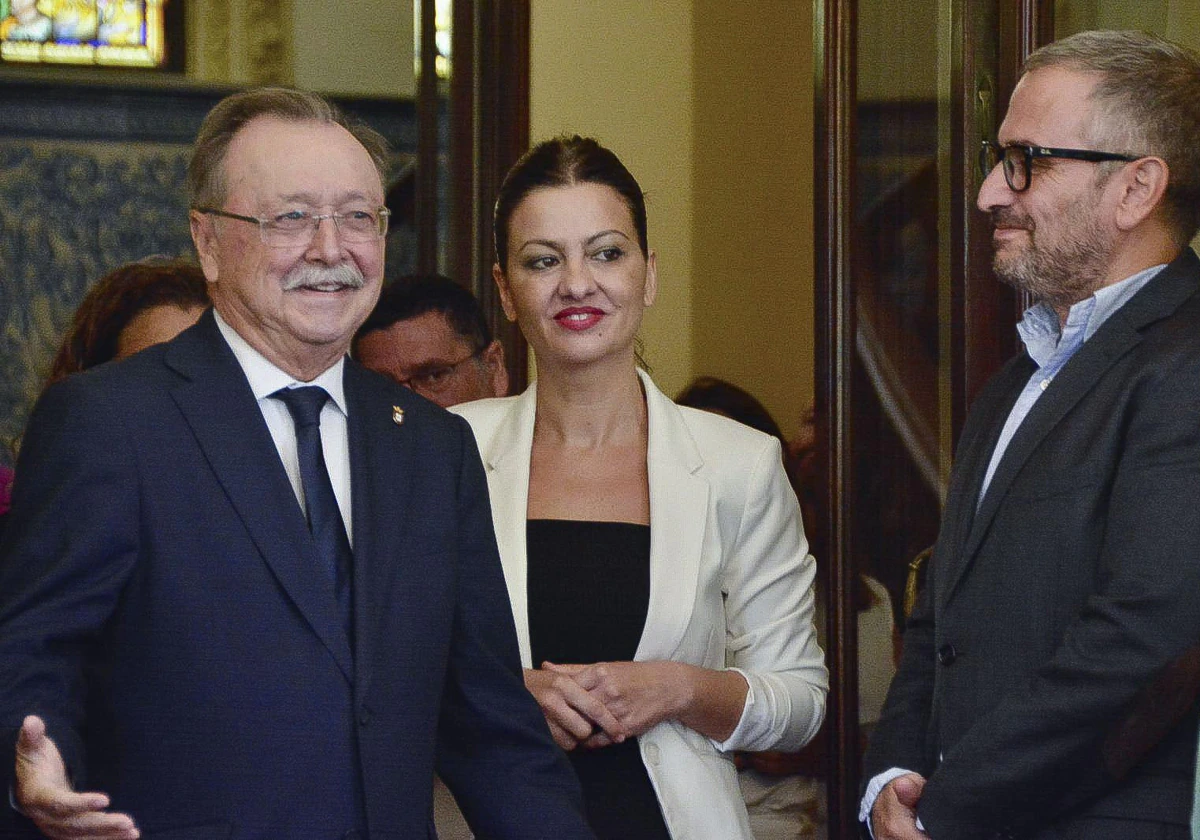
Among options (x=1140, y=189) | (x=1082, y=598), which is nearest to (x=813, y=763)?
(x=1082, y=598)

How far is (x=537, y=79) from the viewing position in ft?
15.8

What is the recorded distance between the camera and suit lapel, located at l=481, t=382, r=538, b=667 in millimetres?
2533

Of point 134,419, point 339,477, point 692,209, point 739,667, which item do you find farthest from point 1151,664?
point 692,209

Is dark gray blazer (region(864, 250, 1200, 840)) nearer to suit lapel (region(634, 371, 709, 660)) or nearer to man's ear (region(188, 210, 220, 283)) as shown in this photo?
suit lapel (region(634, 371, 709, 660))

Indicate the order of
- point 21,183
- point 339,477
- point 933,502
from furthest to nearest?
point 21,183 → point 933,502 → point 339,477

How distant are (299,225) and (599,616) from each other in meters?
0.82

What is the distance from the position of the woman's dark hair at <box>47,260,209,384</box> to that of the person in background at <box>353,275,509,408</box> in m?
0.59

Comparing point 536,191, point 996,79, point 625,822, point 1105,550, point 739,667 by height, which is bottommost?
point 625,822

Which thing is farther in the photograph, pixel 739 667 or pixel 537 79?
pixel 537 79

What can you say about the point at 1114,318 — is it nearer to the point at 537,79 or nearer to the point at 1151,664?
the point at 1151,664

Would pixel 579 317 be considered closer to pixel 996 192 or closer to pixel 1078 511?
pixel 996 192

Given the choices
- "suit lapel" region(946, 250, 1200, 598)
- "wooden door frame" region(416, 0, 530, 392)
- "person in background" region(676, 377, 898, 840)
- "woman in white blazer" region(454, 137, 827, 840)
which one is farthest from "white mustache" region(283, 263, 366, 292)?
"wooden door frame" region(416, 0, 530, 392)

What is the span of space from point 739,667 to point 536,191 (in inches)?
31.2

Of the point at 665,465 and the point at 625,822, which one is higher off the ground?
the point at 665,465
